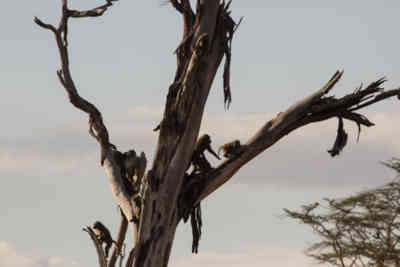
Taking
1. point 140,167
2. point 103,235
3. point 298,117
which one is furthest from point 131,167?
point 298,117

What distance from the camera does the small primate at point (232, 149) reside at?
15266 millimetres

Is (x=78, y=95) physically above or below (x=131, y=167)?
above

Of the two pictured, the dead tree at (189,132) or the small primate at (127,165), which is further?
the small primate at (127,165)

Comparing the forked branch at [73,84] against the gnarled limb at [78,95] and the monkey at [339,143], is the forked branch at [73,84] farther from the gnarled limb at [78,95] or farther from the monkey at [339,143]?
the monkey at [339,143]

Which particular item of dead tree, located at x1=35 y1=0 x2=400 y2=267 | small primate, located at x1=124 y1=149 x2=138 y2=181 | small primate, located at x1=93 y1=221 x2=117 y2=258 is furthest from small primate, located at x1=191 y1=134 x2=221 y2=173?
A: small primate, located at x1=93 y1=221 x2=117 y2=258

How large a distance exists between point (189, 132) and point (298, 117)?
1698 millimetres

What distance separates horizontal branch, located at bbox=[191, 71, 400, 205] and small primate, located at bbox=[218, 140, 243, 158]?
59mm

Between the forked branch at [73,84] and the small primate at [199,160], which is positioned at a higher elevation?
the forked branch at [73,84]

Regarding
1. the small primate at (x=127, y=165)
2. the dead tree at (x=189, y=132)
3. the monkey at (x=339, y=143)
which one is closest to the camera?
the dead tree at (x=189, y=132)

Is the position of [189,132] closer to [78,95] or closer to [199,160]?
[199,160]

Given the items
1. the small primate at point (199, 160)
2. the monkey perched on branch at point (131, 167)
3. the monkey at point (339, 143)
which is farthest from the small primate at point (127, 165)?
the monkey at point (339, 143)

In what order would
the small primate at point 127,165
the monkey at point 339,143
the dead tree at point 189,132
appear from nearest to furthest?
the dead tree at point 189,132 < the small primate at point 127,165 < the monkey at point 339,143

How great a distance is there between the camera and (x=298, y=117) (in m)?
15.5

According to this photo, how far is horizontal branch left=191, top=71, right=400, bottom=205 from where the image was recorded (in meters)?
15.3
